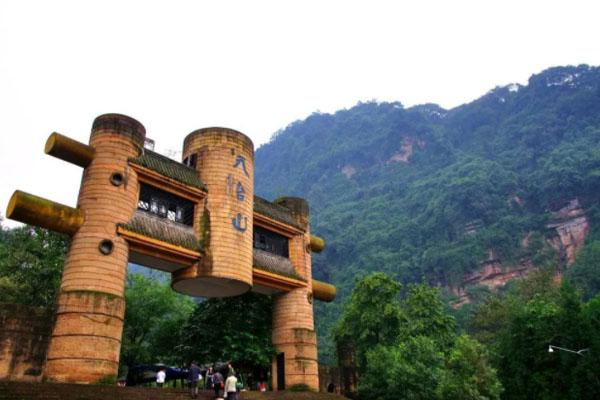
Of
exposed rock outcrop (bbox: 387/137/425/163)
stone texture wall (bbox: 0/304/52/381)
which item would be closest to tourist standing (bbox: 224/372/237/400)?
stone texture wall (bbox: 0/304/52/381)

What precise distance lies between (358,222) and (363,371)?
11941cm

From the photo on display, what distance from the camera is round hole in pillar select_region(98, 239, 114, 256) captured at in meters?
18.9

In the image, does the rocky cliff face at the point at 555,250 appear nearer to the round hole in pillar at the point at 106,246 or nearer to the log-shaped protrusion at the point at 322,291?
the log-shaped protrusion at the point at 322,291

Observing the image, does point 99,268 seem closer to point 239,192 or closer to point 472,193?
point 239,192

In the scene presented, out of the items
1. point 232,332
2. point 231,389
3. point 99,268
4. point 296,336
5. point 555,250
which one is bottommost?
point 231,389

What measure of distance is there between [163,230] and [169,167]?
2996mm

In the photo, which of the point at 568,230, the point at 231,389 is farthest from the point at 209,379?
the point at 568,230

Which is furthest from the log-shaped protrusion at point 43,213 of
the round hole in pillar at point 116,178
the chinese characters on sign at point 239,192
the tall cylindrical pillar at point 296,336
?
the tall cylindrical pillar at point 296,336

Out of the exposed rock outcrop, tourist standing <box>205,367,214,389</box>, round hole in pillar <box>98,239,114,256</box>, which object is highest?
the exposed rock outcrop

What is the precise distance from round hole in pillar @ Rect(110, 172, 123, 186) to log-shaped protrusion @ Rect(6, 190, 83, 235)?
171 cm

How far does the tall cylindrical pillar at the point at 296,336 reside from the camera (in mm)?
25609

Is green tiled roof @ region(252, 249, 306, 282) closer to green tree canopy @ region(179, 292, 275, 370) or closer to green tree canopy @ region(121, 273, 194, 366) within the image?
green tree canopy @ region(179, 292, 275, 370)

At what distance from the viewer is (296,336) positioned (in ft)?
85.5

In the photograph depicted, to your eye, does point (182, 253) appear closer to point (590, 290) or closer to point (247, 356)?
point (247, 356)
